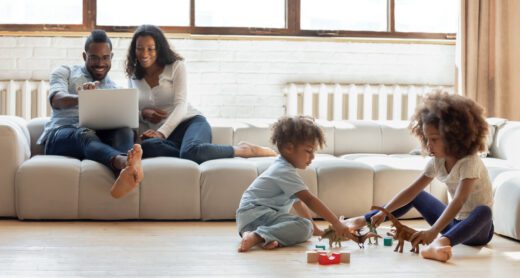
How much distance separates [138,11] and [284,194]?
2.85 meters

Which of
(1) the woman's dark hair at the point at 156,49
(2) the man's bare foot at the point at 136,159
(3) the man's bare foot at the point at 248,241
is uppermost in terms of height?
(1) the woman's dark hair at the point at 156,49

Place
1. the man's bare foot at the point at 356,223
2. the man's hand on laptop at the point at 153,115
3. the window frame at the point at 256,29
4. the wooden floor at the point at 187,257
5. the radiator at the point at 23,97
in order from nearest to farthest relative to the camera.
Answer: the wooden floor at the point at 187,257 → the man's bare foot at the point at 356,223 → the man's hand on laptop at the point at 153,115 → the radiator at the point at 23,97 → the window frame at the point at 256,29

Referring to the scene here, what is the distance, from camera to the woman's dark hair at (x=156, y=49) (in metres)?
4.16

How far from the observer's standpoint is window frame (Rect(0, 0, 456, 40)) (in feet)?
18.0

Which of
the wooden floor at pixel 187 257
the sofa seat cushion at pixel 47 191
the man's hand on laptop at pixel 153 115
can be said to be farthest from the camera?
the man's hand on laptop at pixel 153 115

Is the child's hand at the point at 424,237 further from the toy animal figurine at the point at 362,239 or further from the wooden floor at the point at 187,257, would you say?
the toy animal figurine at the point at 362,239

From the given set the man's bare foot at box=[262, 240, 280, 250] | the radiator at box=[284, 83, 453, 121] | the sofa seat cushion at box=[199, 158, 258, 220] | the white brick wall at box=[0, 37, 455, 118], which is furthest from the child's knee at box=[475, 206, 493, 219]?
the white brick wall at box=[0, 37, 455, 118]

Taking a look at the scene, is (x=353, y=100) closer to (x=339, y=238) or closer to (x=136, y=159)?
(x=136, y=159)

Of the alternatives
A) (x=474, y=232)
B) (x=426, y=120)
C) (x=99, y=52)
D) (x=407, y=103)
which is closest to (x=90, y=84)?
(x=99, y=52)

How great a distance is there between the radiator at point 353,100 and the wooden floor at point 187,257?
7.42ft

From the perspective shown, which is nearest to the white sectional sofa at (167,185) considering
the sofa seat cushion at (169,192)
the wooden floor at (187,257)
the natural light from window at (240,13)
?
the sofa seat cushion at (169,192)

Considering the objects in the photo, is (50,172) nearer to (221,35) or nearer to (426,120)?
(426,120)

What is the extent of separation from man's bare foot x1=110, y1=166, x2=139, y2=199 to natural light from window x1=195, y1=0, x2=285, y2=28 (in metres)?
2.32

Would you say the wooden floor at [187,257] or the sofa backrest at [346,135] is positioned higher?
the sofa backrest at [346,135]
